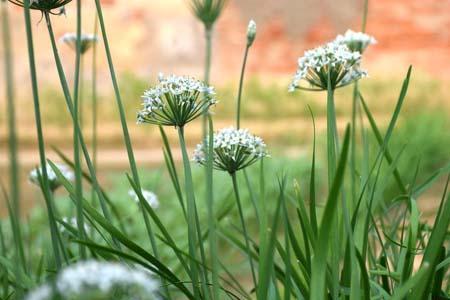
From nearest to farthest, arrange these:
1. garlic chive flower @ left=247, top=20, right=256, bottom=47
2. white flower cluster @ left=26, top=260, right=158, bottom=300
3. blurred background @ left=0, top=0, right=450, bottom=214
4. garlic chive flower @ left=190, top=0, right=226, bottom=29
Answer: white flower cluster @ left=26, top=260, right=158, bottom=300 → garlic chive flower @ left=190, top=0, right=226, bottom=29 → garlic chive flower @ left=247, top=20, right=256, bottom=47 → blurred background @ left=0, top=0, right=450, bottom=214

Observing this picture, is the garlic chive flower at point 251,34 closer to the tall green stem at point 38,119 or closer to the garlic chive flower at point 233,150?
the garlic chive flower at point 233,150

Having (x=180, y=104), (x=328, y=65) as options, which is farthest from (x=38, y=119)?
(x=328, y=65)

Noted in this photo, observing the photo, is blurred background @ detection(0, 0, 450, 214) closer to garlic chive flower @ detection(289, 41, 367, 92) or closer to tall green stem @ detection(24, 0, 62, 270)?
garlic chive flower @ detection(289, 41, 367, 92)

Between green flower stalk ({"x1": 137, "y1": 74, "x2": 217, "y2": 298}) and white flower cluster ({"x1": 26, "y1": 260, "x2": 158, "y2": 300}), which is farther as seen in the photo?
green flower stalk ({"x1": 137, "y1": 74, "x2": 217, "y2": 298})

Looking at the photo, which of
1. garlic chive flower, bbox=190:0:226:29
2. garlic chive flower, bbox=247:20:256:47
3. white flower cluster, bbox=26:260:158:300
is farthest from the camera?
garlic chive flower, bbox=247:20:256:47

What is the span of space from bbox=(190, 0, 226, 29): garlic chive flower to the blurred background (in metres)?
2.31

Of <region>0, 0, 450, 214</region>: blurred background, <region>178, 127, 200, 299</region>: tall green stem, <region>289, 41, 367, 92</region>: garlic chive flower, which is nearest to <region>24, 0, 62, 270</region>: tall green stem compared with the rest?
<region>178, 127, 200, 299</region>: tall green stem

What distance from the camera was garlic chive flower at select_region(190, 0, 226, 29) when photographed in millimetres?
427

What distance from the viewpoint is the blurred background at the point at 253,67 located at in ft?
10.5

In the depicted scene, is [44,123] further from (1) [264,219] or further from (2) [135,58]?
(1) [264,219]

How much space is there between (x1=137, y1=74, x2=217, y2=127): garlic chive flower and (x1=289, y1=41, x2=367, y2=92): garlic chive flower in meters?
0.09

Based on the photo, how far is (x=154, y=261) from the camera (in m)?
0.46

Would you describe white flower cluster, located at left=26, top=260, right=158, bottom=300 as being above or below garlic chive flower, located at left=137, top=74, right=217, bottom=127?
below

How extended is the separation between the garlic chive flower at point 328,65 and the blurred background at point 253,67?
217 centimetres
